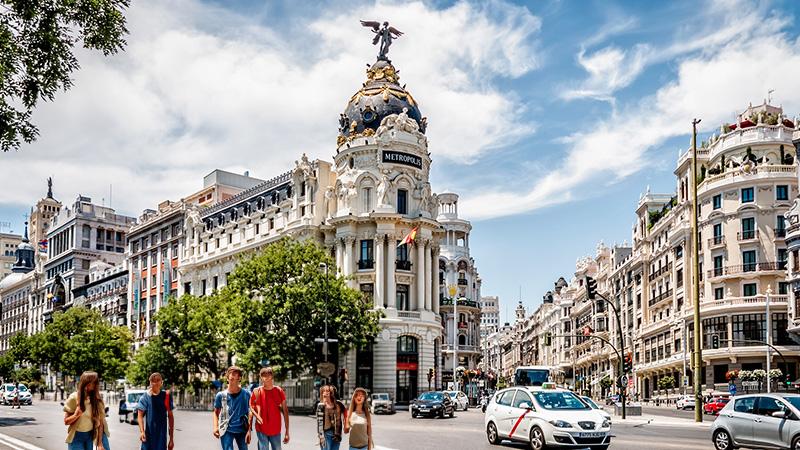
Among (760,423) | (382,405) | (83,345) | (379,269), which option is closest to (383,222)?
(379,269)

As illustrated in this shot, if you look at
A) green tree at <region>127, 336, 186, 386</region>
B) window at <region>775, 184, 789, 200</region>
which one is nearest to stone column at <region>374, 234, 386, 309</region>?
green tree at <region>127, 336, 186, 386</region>

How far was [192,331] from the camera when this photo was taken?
6788cm

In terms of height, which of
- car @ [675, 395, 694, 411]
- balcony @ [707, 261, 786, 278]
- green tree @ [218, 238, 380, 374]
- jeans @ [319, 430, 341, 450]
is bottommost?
car @ [675, 395, 694, 411]

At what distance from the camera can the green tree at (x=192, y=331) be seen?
67.2 metres

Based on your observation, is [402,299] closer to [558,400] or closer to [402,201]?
[402,201]

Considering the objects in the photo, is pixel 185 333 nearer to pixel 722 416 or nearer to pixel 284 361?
pixel 284 361

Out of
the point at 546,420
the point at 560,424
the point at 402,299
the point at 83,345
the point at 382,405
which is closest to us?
the point at 560,424

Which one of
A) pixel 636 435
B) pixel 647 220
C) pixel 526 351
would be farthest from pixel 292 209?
pixel 526 351

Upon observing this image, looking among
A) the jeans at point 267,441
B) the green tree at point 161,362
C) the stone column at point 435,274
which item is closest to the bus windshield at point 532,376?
the stone column at point 435,274

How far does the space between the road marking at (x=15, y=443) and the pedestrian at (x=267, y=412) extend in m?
11.3

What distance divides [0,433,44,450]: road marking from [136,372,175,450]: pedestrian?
36.8ft

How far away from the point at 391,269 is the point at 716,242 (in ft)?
89.7

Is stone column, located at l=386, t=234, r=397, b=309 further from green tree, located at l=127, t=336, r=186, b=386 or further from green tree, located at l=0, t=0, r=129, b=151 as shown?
green tree, located at l=0, t=0, r=129, b=151

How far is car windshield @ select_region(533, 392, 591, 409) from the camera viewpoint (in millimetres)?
22047
